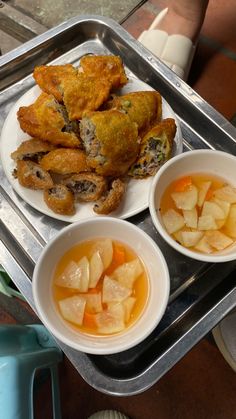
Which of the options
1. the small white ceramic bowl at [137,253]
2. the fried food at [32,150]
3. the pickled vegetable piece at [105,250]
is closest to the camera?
the small white ceramic bowl at [137,253]

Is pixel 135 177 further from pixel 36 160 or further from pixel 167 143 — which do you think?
pixel 36 160

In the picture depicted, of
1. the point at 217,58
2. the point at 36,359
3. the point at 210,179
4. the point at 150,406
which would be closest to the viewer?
the point at 210,179

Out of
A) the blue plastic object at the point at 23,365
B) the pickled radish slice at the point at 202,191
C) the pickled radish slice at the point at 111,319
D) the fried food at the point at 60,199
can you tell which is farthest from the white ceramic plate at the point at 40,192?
the blue plastic object at the point at 23,365

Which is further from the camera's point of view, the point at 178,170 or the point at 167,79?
the point at 167,79

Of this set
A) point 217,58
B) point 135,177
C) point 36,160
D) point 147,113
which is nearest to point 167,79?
point 147,113

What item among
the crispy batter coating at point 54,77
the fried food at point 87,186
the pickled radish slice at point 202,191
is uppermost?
the crispy batter coating at point 54,77

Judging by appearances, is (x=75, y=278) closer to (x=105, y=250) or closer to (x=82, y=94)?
(x=105, y=250)

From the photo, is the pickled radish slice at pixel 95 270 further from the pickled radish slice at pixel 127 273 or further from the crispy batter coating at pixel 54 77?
the crispy batter coating at pixel 54 77

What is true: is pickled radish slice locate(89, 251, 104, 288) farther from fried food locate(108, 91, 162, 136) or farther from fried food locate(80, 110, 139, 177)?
fried food locate(108, 91, 162, 136)
